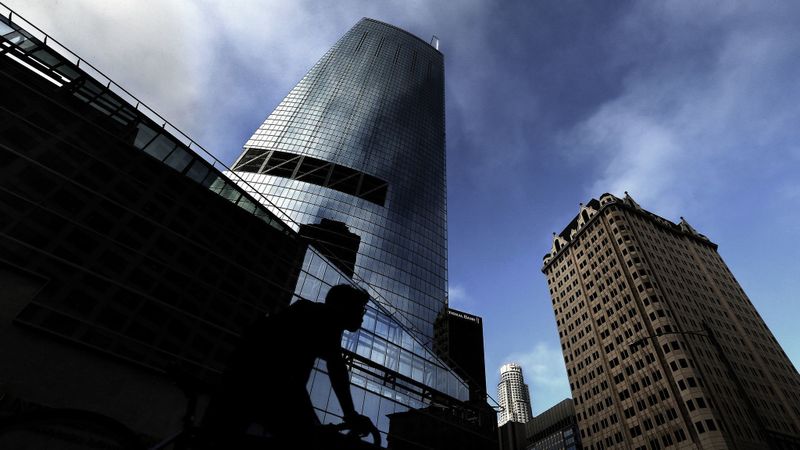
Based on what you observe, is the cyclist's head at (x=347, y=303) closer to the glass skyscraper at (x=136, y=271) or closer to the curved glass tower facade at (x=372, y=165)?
the glass skyscraper at (x=136, y=271)

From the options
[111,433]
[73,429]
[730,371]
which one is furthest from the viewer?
[730,371]

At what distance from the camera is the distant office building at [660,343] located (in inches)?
2586

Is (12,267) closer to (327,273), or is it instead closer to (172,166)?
(172,166)

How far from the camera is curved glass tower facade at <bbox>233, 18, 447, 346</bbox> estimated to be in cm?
6650

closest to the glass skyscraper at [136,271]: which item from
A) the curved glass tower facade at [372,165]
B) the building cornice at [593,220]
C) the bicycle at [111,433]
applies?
the bicycle at [111,433]

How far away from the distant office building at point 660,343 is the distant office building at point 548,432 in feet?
51.0

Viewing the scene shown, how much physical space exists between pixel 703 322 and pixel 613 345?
54.9ft

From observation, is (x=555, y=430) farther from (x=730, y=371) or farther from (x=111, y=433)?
(x=111, y=433)

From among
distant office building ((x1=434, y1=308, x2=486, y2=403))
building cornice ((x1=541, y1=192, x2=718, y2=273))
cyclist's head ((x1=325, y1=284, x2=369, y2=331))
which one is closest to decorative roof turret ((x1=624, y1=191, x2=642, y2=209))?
building cornice ((x1=541, y1=192, x2=718, y2=273))

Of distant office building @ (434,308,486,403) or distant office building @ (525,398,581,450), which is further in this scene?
distant office building @ (434,308,486,403)

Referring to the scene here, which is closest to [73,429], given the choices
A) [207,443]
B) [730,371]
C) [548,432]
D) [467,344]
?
[207,443]

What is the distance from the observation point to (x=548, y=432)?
108 metres

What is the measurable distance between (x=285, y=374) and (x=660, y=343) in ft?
285

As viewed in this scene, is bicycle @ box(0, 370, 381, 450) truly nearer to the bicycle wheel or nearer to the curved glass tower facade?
the bicycle wheel
